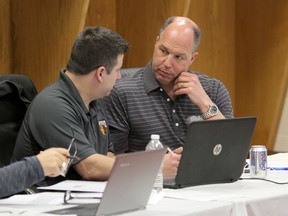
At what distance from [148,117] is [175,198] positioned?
0.99 meters

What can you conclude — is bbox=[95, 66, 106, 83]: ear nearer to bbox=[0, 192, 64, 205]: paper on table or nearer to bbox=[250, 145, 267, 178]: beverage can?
bbox=[0, 192, 64, 205]: paper on table

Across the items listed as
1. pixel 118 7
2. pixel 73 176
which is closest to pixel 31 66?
pixel 118 7

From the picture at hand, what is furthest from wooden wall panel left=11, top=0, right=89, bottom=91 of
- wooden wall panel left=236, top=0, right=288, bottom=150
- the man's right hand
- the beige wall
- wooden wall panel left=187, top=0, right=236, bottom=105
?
the man's right hand

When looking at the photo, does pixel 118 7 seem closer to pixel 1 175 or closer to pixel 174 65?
pixel 174 65

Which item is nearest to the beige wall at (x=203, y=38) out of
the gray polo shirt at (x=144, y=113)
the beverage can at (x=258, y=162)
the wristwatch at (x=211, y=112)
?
the gray polo shirt at (x=144, y=113)

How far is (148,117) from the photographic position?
3568 mm

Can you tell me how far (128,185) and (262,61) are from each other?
119 inches

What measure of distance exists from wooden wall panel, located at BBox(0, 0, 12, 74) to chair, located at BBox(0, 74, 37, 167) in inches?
30.2

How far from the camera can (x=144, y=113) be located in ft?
11.7

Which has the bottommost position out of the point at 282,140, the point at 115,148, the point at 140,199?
the point at 282,140

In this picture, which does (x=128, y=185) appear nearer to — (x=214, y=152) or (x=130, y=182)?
(x=130, y=182)

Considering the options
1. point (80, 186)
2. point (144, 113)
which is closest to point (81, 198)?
point (80, 186)

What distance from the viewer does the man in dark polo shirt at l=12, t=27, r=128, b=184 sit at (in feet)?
9.60

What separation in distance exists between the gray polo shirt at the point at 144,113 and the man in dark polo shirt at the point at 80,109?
311mm
